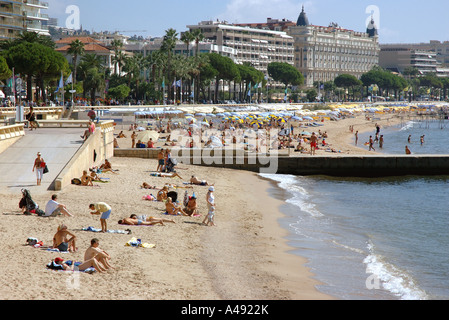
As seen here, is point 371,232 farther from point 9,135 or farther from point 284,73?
point 284,73

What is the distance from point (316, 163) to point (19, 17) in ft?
214

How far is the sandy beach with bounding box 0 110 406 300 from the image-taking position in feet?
38.6

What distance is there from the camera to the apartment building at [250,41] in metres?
157

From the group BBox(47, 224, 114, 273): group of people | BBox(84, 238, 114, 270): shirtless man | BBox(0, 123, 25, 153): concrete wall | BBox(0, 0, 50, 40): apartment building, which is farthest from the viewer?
BBox(0, 0, 50, 40): apartment building

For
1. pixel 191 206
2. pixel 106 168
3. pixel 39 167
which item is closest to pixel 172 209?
pixel 191 206

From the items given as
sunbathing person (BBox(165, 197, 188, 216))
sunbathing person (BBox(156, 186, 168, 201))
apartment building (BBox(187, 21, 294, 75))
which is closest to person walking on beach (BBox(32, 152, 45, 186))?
sunbathing person (BBox(156, 186, 168, 201))

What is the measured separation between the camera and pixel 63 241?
13.9 m

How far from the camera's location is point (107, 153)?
1225 inches

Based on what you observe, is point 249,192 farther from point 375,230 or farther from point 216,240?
point 216,240

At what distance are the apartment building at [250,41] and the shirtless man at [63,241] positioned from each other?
454 feet

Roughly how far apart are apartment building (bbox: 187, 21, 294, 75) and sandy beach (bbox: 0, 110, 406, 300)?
5182 inches

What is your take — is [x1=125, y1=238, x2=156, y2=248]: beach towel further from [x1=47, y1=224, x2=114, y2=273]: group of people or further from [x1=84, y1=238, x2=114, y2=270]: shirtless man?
[x1=84, y1=238, x2=114, y2=270]: shirtless man

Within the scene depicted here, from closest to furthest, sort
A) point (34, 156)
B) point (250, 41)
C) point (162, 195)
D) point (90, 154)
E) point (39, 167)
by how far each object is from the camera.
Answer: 1. point (39, 167)
2. point (162, 195)
3. point (34, 156)
4. point (90, 154)
5. point (250, 41)
